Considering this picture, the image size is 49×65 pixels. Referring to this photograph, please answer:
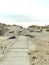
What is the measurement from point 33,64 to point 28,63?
268mm

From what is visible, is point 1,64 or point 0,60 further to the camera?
point 0,60

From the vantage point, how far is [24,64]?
10.2 meters

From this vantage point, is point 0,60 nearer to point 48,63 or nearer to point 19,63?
point 19,63

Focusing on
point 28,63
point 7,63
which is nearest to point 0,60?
point 7,63

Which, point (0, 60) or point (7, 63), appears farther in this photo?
point (0, 60)

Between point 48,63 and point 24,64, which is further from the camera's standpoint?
point 48,63

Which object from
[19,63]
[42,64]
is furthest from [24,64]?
[42,64]

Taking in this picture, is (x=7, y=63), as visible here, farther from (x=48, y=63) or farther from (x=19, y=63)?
(x=48, y=63)

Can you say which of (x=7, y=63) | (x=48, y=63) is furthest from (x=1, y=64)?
(x=48, y=63)

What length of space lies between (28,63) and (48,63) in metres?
1.23

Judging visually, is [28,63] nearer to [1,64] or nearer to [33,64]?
[33,64]

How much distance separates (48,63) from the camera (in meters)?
11.1

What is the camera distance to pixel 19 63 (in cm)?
1046

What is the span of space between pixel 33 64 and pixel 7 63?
1279 mm
